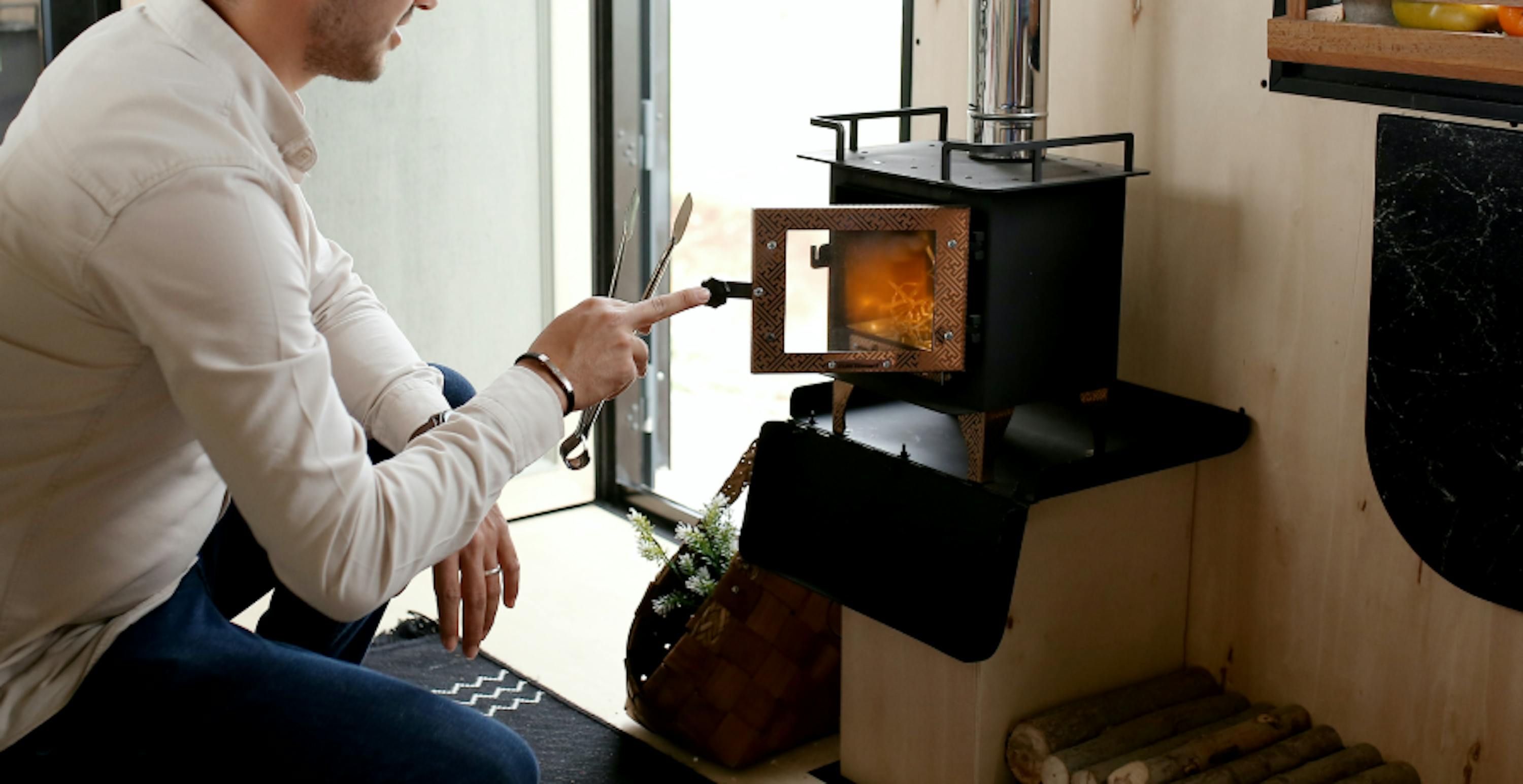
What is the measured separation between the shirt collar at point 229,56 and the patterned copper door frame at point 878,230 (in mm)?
611

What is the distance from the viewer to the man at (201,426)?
1.22 meters

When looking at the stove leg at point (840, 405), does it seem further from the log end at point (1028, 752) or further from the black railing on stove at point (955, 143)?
the log end at point (1028, 752)

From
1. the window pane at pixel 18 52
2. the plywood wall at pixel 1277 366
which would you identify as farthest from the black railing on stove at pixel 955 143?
the window pane at pixel 18 52

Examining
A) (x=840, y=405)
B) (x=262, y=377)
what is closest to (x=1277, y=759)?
(x=840, y=405)

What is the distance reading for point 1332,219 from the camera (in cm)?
191

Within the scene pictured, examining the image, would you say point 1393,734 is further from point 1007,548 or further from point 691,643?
point 691,643

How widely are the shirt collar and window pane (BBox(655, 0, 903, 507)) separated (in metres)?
1.27

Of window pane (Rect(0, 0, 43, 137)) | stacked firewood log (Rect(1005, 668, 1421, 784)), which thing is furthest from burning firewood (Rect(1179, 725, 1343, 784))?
window pane (Rect(0, 0, 43, 137))

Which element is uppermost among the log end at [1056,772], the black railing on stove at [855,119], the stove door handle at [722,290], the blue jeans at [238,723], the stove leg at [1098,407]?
the black railing on stove at [855,119]

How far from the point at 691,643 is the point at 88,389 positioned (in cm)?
103

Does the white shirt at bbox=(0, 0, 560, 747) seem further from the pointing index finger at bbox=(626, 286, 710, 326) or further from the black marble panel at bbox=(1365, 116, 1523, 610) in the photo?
the black marble panel at bbox=(1365, 116, 1523, 610)

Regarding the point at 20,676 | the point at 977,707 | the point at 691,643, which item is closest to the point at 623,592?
the point at 691,643

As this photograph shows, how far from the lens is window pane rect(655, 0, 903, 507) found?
8.59 ft

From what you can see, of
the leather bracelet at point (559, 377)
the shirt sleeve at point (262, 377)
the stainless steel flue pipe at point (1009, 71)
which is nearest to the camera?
the shirt sleeve at point (262, 377)
